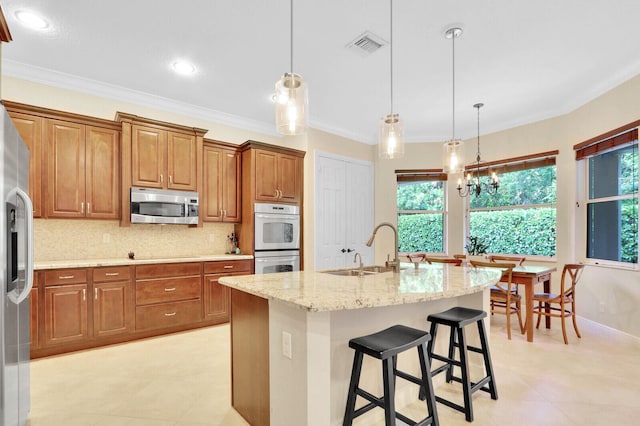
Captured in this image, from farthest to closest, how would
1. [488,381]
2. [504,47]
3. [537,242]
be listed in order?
[537,242] → [504,47] → [488,381]

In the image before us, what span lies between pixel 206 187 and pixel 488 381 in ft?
12.1

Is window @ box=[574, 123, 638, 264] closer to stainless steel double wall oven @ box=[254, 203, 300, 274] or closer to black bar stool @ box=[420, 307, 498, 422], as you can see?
black bar stool @ box=[420, 307, 498, 422]

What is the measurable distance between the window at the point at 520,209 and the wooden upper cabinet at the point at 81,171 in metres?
5.35

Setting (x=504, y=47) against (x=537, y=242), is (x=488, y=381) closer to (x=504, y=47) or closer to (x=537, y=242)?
(x=504, y=47)

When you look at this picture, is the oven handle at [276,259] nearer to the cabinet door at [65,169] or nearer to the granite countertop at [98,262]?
the granite countertop at [98,262]

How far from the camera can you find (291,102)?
205cm

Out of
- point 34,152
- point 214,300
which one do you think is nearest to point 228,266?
point 214,300

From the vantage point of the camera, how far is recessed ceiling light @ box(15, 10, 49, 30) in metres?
2.52

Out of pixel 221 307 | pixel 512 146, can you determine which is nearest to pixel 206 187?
pixel 221 307

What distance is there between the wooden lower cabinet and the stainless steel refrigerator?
1356 millimetres

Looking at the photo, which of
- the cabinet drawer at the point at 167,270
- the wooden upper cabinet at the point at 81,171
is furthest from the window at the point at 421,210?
the wooden upper cabinet at the point at 81,171

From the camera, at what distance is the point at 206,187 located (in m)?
4.30

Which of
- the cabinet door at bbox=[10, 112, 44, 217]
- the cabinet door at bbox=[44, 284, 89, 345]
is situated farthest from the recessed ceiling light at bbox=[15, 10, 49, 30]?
the cabinet door at bbox=[44, 284, 89, 345]

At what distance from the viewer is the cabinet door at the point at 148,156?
12.1 ft
